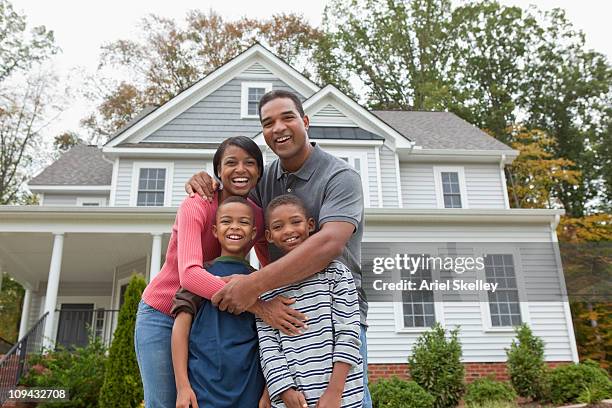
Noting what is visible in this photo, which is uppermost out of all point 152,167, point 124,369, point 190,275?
point 152,167

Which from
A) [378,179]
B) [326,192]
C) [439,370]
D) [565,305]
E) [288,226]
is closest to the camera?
[288,226]

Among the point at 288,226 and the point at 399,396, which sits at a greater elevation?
the point at 288,226

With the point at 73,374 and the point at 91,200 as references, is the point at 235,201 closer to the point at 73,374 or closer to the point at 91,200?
the point at 73,374

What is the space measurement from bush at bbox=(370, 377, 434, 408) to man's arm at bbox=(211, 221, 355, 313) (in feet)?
18.8

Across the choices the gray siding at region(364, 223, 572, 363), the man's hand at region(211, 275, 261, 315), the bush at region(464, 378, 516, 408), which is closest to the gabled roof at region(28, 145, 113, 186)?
the gray siding at region(364, 223, 572, 363)

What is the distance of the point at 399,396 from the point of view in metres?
7.05

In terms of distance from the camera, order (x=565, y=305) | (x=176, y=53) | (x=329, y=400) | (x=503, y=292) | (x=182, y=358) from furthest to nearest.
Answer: (x=176, y=53) → (x=503, y=292) → (x=565, y=305) → (x=182, y=358) → (x=329, y=400)

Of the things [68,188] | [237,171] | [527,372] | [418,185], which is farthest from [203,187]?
[68,188]

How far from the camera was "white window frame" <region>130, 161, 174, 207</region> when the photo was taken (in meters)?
12.7

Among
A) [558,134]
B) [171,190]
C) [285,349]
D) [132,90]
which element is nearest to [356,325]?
[285,349]

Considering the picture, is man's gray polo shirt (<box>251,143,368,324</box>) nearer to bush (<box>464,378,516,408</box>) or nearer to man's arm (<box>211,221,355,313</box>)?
man's arm (<box>211,221,355,313</box>)

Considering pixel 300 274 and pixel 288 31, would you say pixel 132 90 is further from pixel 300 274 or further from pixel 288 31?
pixel 300 274

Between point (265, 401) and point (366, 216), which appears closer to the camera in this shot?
point (265, 401)

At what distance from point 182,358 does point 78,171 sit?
14.5m
